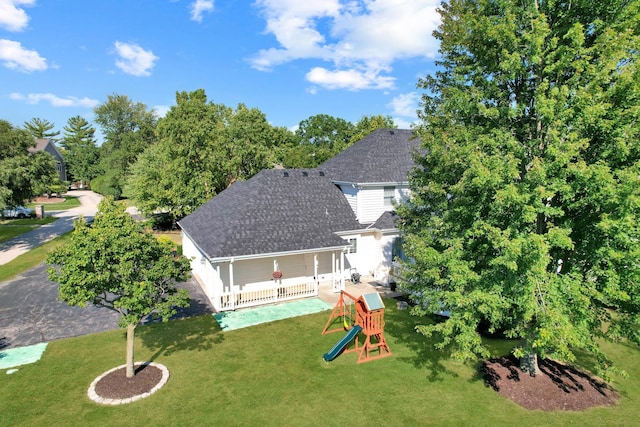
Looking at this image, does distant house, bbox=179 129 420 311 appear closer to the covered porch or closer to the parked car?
the covered porch

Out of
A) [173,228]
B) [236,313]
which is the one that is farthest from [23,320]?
[173,228]

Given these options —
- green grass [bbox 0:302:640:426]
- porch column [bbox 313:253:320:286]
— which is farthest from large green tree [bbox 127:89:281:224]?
green grass [bbox 0:302:640:426]

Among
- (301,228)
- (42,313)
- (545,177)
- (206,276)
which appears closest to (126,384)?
(42,313)

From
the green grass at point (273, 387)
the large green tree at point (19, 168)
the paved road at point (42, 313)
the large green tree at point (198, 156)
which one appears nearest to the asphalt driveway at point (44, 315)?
the paved road at point (42, 313)

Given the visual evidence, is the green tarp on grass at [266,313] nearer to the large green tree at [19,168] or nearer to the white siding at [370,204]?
the white siding at [370,204]

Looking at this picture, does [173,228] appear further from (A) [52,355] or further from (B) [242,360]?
(B) [242,360]

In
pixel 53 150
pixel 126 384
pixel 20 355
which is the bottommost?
pixel 126 384

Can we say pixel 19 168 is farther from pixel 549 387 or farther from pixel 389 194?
pixel 549 387
